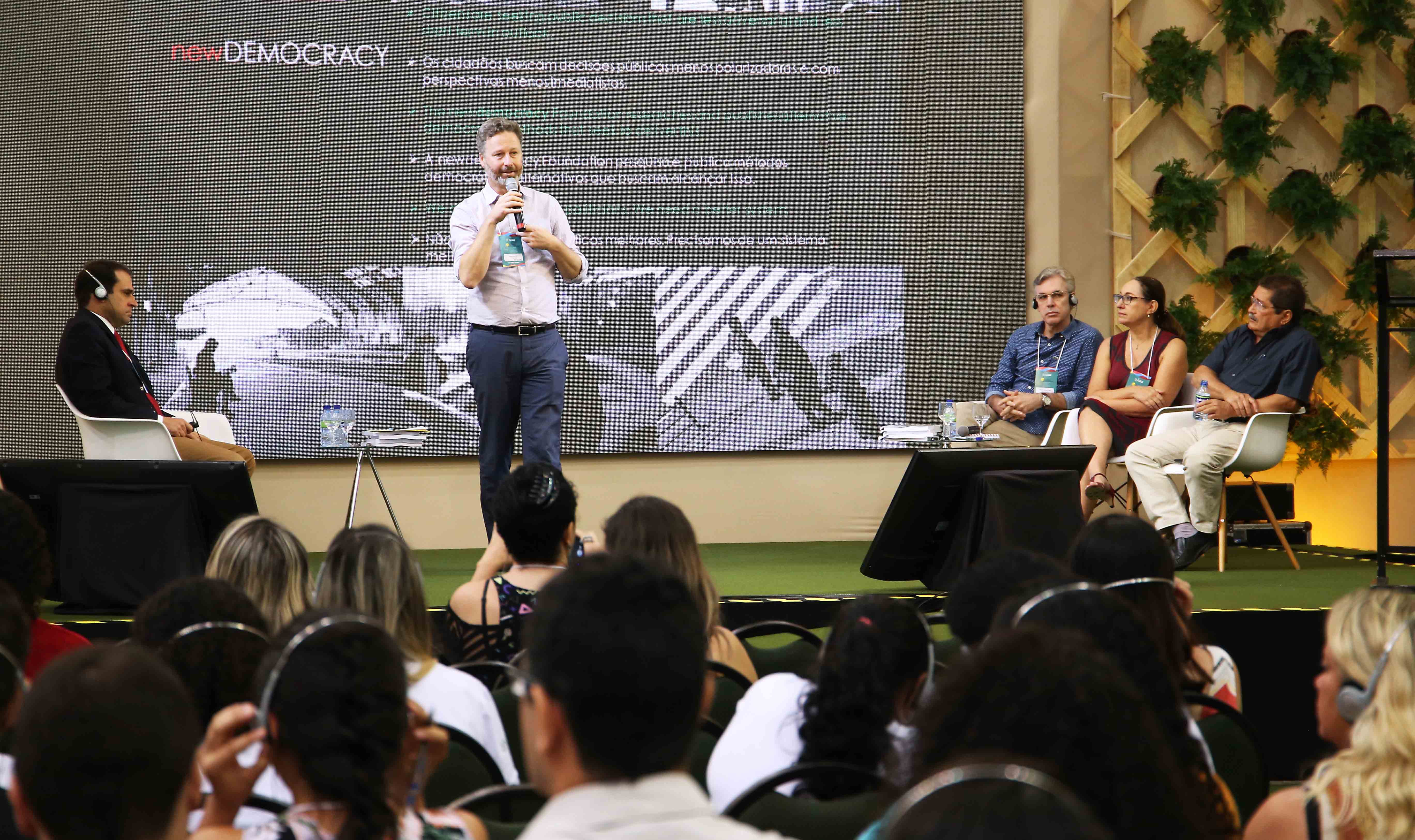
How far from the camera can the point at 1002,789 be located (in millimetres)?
516

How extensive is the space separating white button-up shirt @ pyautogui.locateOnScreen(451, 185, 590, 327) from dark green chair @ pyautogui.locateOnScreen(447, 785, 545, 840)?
281cm

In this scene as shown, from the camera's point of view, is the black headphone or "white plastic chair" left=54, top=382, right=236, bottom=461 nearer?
"white plastic chair" left=54, top=382, right=236, bottom=461

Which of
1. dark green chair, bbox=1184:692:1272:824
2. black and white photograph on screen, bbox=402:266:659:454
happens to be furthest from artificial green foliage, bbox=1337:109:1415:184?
dark green chair, bbox=1184:692:1272:824

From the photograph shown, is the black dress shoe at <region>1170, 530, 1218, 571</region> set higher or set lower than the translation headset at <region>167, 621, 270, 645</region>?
lower

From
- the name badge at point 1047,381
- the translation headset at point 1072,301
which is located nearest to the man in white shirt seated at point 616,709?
the name badge at point 1047,381

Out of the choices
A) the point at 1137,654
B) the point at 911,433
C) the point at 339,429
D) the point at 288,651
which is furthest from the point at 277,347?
the point at 1137,654

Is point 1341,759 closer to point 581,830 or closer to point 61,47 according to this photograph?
point 581,830

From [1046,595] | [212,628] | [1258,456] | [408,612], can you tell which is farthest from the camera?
[1258,456]

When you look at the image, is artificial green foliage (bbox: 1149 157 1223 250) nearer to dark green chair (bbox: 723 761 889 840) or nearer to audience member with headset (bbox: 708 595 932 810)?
audience member with headset (bbox: 708 595 932 810)

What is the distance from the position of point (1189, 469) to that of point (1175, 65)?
2234 millimetres

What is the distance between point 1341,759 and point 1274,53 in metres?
5.52

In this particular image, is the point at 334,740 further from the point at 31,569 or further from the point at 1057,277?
the point at 1057,277

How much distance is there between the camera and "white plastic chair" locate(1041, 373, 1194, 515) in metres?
4.80

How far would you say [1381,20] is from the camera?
573cm
